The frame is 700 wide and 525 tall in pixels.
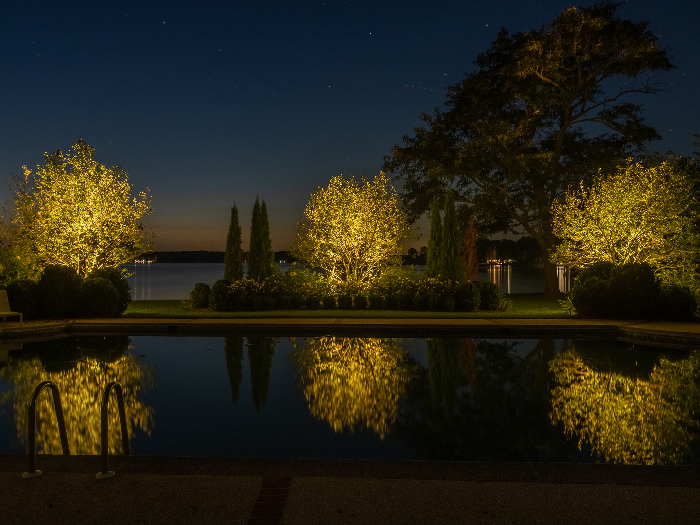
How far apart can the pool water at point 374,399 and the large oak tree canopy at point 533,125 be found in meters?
15.4

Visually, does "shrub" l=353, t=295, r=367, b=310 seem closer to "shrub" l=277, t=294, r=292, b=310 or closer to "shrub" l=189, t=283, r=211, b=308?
"shrub" l=277, t=294, r=292, b=310

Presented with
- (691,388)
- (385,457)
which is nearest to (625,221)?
(691,388)

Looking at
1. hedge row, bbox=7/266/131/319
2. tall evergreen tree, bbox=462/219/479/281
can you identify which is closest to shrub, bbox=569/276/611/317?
hedge row, bbox=7/266/131/319

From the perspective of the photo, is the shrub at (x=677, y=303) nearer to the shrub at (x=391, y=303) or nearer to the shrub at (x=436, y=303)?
the shrub at (x=436, y=303)

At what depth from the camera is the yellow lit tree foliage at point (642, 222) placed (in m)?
18.6

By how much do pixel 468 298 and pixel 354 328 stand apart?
5.59 metres

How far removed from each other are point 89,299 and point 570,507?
15.4m

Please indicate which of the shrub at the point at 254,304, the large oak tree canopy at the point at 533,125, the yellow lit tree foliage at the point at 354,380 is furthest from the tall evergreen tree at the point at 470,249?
the yellow lit tree foliage at the point at 354,380

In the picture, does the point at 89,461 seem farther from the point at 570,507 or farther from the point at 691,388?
the point at 691,388

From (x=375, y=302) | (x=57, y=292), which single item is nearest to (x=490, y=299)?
(x=375, y=302)

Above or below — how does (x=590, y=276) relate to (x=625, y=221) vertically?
below

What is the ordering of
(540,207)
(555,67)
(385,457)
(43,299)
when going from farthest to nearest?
1. (540,207)
2. (555,67)
3. (43,299)
4. (385,457)

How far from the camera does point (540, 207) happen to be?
26.3 metres

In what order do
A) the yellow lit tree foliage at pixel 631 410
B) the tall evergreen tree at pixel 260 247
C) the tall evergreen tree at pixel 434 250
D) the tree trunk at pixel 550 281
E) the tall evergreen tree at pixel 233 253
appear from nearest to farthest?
the yellow lit tree foliage at pixel 631 410 < the tall evergreen tree at pixel 434 250 < the tall evergreen tree at pixel 260 247 < the tall evergreen tree at pixel 233 253 < the tree trunk at pixel 550 281
